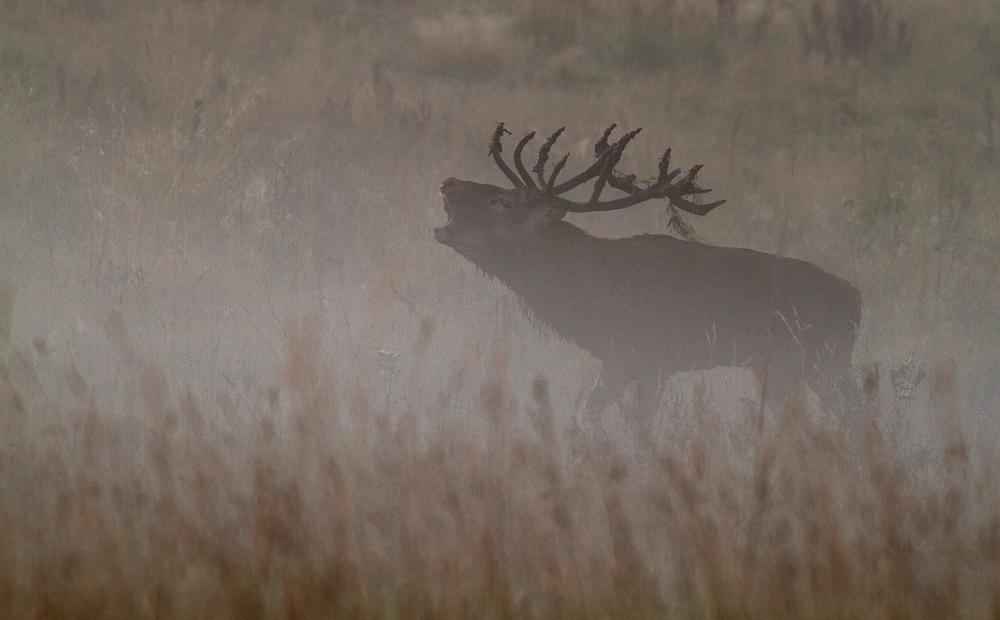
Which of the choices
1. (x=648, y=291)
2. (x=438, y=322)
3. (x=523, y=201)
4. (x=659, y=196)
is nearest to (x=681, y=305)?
(x=648, y=291)

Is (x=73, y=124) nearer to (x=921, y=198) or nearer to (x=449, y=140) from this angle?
(x=449, y=140)

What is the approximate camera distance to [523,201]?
8.66 meters

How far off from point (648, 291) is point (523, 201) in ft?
2.91

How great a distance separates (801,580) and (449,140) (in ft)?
31.8

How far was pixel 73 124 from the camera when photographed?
12391 millimetres

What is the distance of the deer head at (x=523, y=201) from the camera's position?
8414 mm

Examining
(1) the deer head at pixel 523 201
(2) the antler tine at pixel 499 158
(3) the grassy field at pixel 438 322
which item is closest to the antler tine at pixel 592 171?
(1) the deer head at pixel 523 201

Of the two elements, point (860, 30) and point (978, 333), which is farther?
point (860, 30)

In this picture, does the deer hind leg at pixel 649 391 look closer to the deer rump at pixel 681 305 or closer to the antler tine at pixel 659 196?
the deer rump at pixel 681 305

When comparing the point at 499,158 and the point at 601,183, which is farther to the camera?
the point at 499,158

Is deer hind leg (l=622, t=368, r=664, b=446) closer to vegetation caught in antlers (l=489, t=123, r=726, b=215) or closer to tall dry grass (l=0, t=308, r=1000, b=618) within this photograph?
vegetation caught in antlers (l=489, t=123, r=726, b=215)

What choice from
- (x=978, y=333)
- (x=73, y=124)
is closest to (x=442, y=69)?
(x=73, y=124)

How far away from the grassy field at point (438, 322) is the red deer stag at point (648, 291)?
1.36ft

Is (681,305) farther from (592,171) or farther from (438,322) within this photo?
(438,322)
